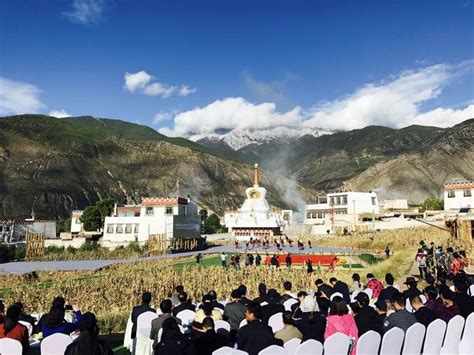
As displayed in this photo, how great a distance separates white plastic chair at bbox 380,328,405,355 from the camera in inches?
227

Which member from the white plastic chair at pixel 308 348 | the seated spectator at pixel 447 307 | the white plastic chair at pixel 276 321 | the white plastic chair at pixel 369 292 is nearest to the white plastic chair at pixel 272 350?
the white plastic chair at pixel 308 348

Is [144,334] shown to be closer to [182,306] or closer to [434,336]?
[182,306]

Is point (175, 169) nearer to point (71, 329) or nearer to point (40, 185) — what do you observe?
point (40, 185)

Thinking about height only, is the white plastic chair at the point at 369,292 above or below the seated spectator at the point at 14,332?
below

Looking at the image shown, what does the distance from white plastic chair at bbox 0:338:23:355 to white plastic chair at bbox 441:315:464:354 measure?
20.7ft

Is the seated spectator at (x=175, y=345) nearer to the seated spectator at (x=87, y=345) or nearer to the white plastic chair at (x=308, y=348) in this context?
the seated spectator at (x=87, y=345)

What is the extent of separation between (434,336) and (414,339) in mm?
461

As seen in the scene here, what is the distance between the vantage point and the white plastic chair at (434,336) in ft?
20.4

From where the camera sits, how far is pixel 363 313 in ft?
22.6

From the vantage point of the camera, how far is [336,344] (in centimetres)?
545

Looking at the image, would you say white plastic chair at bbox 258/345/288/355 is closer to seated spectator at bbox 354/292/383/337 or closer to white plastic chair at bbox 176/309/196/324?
seated spectator at bbox 354/292/383/337

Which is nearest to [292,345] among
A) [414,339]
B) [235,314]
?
[414,339]

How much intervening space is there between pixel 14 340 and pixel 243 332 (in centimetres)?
308

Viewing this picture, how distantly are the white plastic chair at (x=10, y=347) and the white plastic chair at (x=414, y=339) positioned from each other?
17.8 feet
